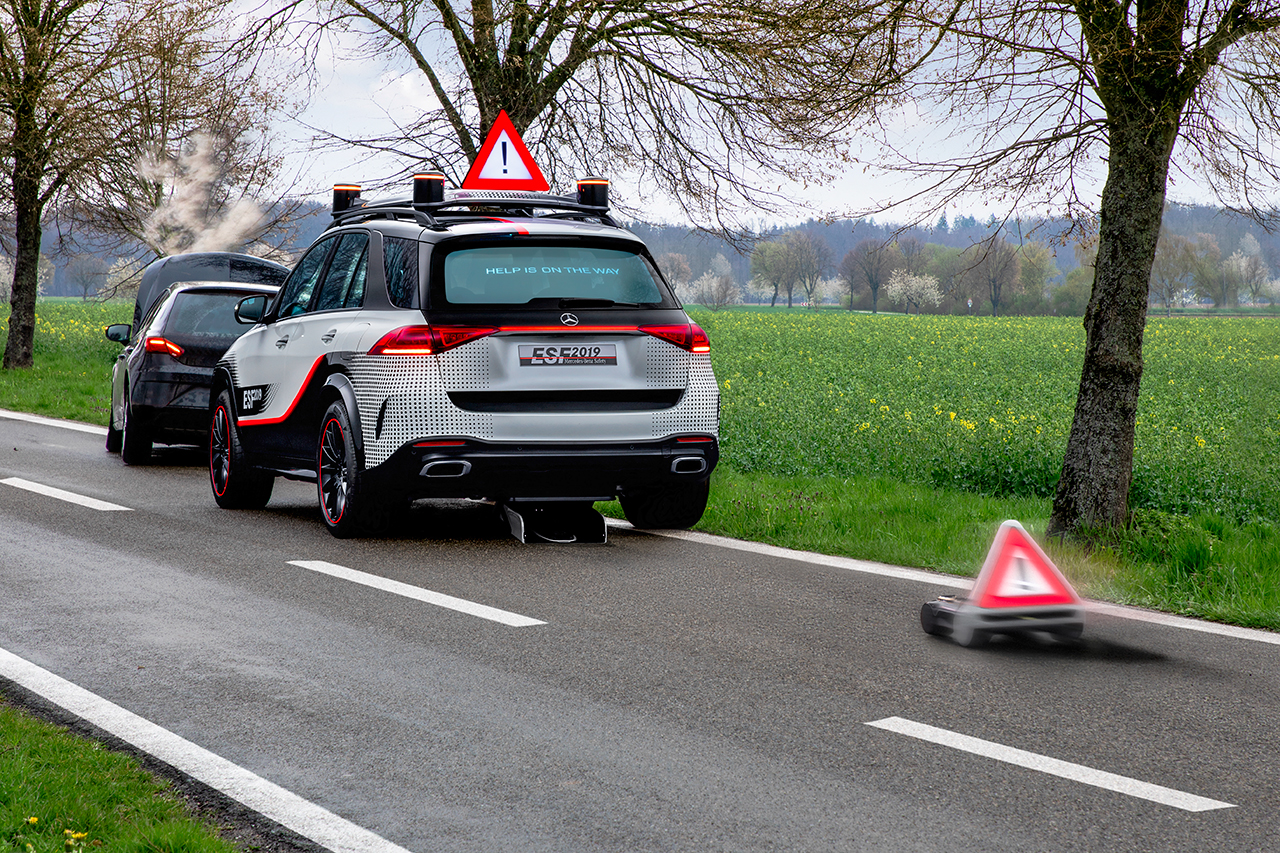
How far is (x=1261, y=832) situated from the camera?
3420 mm

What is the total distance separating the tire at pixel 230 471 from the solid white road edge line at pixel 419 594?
2178mm

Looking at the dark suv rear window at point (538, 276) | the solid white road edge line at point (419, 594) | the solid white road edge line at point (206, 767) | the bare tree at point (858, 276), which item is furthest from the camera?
the bare tree at point (858, 276)

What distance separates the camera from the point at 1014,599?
18.4ft

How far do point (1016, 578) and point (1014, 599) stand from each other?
92 mm

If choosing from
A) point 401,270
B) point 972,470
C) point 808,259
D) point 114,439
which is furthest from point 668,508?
point 808,259

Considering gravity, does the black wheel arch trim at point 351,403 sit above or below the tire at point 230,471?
above

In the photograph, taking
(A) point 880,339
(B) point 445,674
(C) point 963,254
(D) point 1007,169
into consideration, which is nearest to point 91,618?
(B) point 445,674

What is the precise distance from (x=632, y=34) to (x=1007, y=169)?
8633 millimetres

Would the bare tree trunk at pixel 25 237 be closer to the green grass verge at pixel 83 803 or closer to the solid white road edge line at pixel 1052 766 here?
the green grass verge at pixel 83 803

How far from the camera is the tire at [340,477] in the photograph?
25.0ft

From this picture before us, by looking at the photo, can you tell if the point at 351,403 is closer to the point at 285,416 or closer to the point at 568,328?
the point at 285,416

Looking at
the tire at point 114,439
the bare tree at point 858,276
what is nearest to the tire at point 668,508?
the tire at point 114,439

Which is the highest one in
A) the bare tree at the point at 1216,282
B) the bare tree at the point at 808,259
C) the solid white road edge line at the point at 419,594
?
the bare tree at the point at 808,259

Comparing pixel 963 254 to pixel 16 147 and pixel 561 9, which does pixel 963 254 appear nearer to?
pixel 561 9
